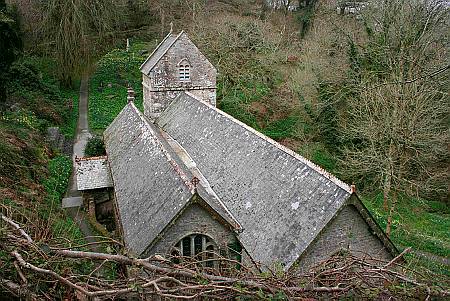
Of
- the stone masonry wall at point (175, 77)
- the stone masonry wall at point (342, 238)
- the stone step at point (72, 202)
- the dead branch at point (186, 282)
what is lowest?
the stone step at point (72, 202)

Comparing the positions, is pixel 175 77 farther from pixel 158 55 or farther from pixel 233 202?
pixel 233 202

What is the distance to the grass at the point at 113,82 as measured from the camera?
36.0 meters

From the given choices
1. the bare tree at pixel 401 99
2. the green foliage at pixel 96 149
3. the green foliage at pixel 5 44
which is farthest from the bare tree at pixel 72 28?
the bare tree at pixel 401 99

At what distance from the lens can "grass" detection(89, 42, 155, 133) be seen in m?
36.0

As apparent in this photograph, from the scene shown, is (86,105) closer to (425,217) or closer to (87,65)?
(87,65)

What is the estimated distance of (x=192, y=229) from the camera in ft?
37.1

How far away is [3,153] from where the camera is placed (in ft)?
57.1

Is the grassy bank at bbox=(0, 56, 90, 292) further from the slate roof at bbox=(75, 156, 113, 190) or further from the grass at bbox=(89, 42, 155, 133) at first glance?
the grass at bbox=(89, 42, 155, 133)

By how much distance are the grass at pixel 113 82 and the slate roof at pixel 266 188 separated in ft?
66.4

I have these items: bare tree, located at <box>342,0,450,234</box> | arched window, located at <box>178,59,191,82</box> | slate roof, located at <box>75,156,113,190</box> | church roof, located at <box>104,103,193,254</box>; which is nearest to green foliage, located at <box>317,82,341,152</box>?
bare tree, located at <box>342,0,450,234</box>

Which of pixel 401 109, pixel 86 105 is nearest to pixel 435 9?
pixel 401 109

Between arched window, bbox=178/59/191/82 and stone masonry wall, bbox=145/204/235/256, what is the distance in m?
12.9

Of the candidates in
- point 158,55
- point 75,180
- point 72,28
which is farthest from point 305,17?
point 75,180

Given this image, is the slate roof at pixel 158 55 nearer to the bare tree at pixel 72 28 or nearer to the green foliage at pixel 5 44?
the green foliage at pixel 5 44
